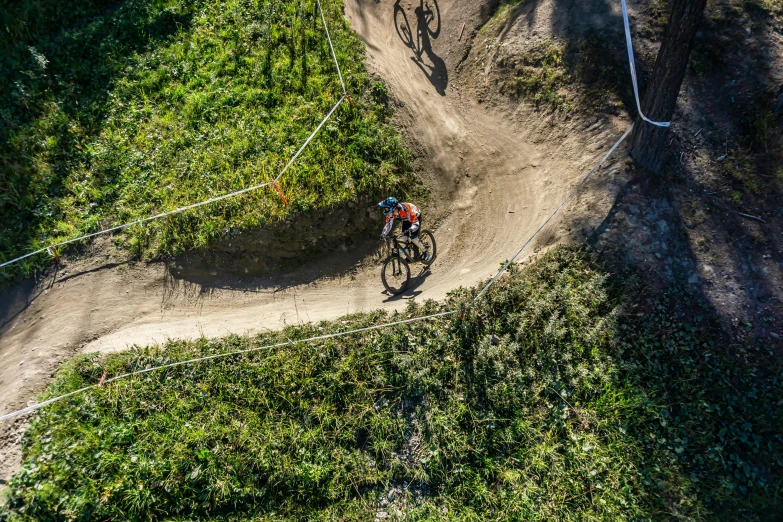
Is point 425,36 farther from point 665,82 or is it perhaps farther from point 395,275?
point 395,275

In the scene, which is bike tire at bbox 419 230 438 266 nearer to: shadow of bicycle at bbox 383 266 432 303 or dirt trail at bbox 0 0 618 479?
dirt trail at bbox 0 0 618 479

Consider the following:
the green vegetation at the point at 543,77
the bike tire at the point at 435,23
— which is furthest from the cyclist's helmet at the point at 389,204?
the bike tire at the point at 435,23

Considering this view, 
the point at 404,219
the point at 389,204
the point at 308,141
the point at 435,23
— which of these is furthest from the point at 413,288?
the point at 435,23

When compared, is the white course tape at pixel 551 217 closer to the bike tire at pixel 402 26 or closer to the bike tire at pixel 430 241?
the bike tire at pixel 430 241

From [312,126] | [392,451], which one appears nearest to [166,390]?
[392,451]

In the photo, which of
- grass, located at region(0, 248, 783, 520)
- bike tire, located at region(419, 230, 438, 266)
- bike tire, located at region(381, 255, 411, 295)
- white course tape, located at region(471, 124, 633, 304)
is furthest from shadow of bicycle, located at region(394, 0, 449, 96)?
grass, located at region(0, 248, 783, 520)
